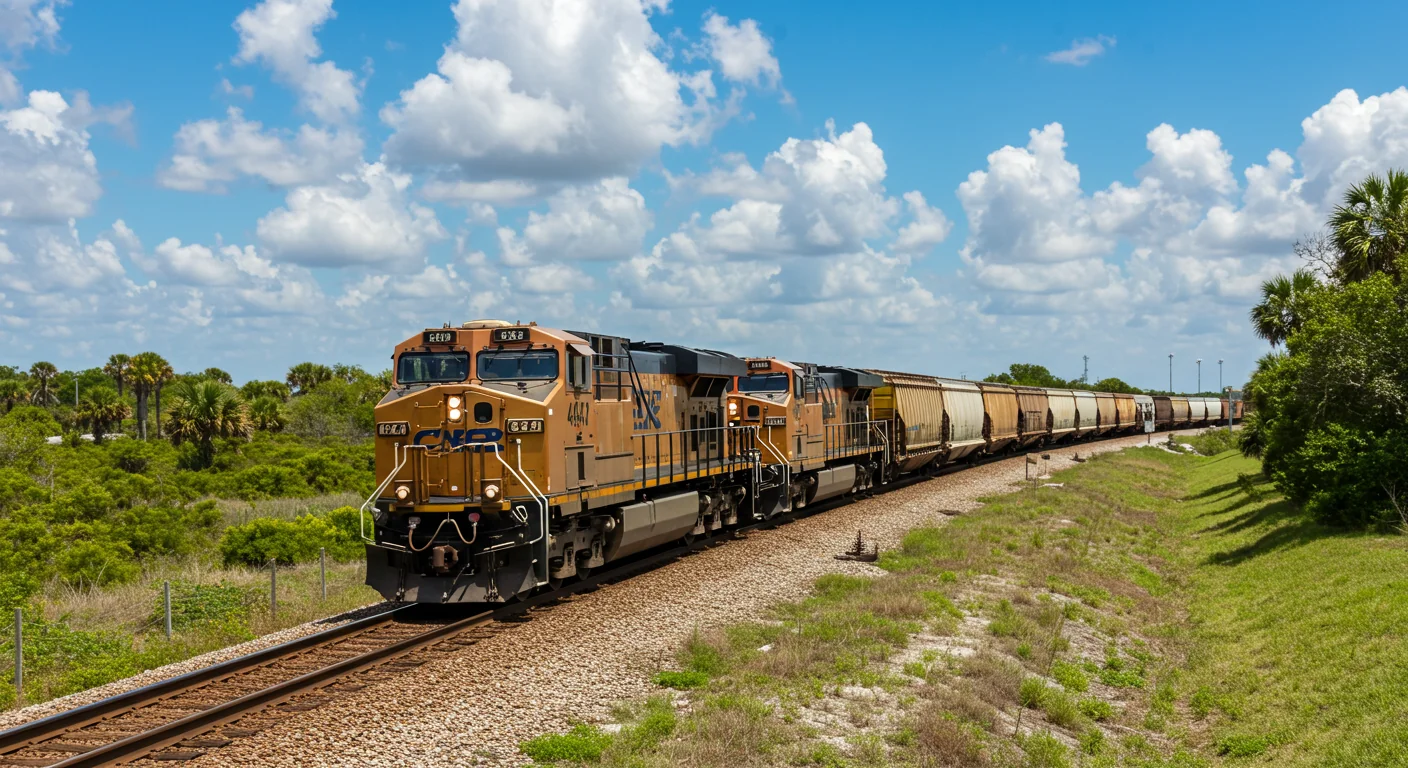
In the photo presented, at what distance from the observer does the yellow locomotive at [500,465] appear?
42.9 feet

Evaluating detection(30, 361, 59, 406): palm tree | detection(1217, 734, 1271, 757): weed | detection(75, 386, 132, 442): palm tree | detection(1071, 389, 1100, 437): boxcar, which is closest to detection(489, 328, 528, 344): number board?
detection(1217, 734, 1271, 757): weed

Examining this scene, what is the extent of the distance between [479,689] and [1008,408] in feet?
127

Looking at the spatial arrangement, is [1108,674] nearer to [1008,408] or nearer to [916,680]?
[916,680]

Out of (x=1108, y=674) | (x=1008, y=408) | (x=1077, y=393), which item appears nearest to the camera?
(x=1108, y=674)

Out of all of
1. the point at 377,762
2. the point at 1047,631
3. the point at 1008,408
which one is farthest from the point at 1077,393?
the point at 377,762

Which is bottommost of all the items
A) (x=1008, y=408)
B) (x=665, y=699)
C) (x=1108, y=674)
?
(x=1108, y=674)

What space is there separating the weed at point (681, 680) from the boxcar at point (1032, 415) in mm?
39062

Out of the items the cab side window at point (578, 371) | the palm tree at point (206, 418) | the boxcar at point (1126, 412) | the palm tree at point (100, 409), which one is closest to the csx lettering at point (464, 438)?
the cab side window at point (578, 371)

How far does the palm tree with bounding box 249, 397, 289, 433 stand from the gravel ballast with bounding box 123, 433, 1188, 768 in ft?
154

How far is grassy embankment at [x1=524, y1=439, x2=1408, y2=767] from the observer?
908cm

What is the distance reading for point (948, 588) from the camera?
16062mm

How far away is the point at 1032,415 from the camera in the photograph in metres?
48.9

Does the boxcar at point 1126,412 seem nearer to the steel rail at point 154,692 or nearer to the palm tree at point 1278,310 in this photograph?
the palm tree at point 1278,310

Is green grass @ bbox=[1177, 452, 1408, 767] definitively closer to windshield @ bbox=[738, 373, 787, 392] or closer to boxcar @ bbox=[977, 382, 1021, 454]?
windshield @ bbox=[738, 373, 787, 392]
